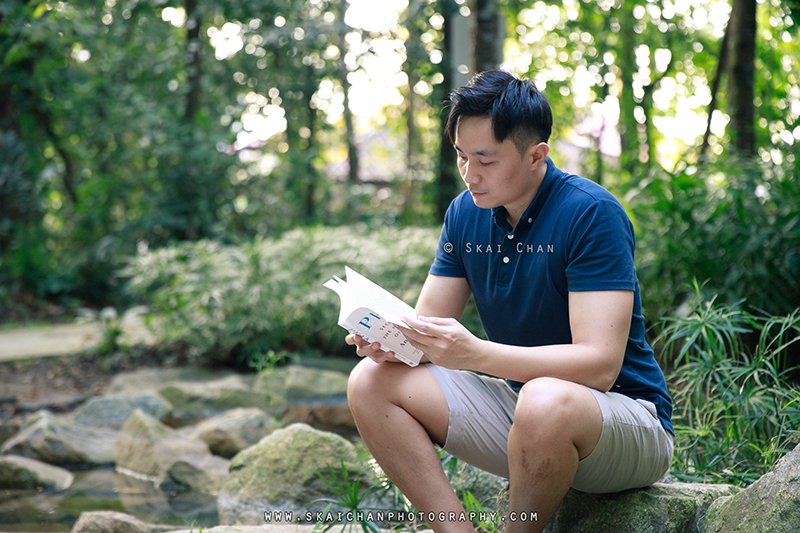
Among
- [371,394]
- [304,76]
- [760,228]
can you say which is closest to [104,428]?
[371,394]

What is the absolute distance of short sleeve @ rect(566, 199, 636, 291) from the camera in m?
1.69

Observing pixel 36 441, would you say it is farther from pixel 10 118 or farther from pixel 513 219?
pixel 10 118

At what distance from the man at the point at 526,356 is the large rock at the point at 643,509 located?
49 mm

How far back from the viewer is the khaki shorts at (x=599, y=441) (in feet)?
5.51

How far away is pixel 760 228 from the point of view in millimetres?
3660

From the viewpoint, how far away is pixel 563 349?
166cm

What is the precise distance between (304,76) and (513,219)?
7.22m

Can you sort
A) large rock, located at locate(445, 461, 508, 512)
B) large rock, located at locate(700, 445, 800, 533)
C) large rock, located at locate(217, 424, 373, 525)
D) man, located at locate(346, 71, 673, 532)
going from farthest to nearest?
1. large rock, located at locate(217, 424, 373, 525)
2. large rock, located at locate(445, 461, 508, 512)
3. man, located at locate(346, 71, 673, 532)
4. large rock, located at locate(700, 445, 800, 533)

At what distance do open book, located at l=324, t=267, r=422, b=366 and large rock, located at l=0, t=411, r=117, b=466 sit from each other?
2670 millimetres

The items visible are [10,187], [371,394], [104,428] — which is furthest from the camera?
[10,187]

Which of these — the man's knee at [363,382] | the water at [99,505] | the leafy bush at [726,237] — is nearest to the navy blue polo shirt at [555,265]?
the man's knee at [363,382]

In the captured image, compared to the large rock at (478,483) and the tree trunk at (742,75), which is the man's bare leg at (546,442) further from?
the tree trunk at (742,75)

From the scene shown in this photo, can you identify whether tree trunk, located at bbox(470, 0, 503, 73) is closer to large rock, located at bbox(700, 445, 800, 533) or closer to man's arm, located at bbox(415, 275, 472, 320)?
man's arm, located at bbox(415, 275, 472, 320)

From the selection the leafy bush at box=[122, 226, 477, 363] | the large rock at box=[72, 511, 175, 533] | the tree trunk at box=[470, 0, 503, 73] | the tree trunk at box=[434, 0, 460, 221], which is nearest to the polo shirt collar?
the large rock at box=[72, 511, 175, 533]
